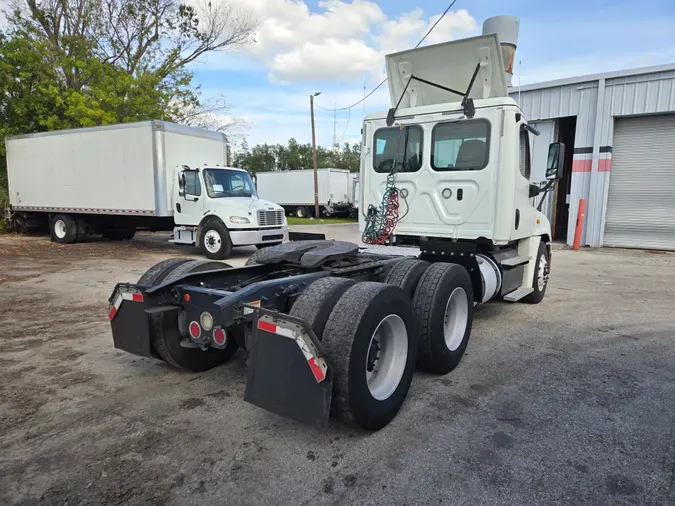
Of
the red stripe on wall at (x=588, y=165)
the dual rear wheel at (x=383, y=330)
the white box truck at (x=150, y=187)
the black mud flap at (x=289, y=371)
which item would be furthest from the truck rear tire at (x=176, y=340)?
the red stripe on wall at (x=588, y=165)

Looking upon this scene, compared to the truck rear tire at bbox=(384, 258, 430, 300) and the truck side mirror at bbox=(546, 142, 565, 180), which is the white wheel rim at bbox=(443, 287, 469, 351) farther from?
the truck side mirror at bbox=(546, 142, 565, 180)

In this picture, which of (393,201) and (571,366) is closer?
(571,366)

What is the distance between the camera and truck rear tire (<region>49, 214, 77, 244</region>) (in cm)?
1484

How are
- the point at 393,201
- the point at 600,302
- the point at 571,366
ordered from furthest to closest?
the point at 600,302 → the point at 393,201 → the point at 571,366

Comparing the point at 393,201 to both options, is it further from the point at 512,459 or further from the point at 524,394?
the point at 512,459

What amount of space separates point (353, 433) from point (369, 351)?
56 cm

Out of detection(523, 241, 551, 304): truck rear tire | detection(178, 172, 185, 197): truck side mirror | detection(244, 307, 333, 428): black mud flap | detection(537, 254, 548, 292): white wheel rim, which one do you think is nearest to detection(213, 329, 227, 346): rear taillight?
detection(244, 307, 333, 428): black mud flap

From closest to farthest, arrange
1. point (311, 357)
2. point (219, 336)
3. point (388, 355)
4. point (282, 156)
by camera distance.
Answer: point (311, 357)
point (219, 336)
point (388, 355)
point (282, 156)

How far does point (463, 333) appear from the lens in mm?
4477

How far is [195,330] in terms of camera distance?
11.1 ft

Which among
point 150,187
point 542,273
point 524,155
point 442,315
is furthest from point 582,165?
point 442,315

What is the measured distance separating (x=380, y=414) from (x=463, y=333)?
5.83 ft

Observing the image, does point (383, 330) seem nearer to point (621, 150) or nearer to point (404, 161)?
point (404, 161)

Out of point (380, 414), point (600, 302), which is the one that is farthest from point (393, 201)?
point (600, 302)
